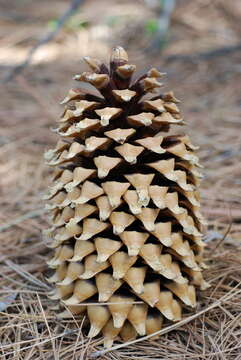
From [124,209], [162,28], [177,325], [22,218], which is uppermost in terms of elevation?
[162,28]

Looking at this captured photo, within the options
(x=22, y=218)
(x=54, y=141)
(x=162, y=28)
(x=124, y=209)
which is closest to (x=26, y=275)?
(x=22, y=218)

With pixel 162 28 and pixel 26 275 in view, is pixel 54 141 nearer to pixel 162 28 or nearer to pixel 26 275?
pixel 26 275

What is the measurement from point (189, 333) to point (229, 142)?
152cm

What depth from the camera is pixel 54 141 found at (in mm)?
2863

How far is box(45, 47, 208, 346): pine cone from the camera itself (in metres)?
1.28

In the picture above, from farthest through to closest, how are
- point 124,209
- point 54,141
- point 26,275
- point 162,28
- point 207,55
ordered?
point 162,28
point 207,55
point 54,141
point 26,275
point 124,209

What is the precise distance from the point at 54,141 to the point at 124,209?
1635 millimetres

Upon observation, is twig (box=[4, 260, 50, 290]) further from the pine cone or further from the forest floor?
the pine cone

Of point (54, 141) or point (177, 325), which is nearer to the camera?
point (177, 325)

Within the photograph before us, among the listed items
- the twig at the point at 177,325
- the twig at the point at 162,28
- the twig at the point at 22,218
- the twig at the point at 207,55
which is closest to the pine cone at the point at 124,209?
the twig at the point at 177,325

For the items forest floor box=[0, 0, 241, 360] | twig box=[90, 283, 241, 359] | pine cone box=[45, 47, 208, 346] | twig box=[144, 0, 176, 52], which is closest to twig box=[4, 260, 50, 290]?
forest floor box=[0, 0, 241, 360]

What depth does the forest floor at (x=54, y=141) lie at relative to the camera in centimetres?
136

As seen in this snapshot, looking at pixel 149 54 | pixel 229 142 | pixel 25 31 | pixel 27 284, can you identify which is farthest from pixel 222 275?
pixel 25 31

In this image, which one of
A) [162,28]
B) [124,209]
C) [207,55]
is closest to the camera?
[124,209]
